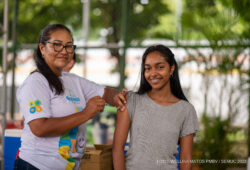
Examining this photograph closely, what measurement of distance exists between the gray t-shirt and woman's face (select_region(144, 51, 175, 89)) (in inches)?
4.5

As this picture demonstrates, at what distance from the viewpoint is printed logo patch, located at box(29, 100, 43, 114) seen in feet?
6.13

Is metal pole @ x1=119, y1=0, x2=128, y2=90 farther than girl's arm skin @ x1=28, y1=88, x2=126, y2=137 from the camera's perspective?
Yes

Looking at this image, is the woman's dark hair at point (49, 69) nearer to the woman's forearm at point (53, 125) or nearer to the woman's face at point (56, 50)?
the woman's face at point (56, 50)

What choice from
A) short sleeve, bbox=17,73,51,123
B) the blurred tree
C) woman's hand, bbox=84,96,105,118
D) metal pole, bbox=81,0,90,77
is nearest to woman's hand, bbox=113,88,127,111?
woman's hand, bbox=84,96,105,118

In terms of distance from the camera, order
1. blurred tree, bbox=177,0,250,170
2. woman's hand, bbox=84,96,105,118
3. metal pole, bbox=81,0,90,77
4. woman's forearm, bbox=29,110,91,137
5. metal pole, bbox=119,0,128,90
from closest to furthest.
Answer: woman's forearm, bbox=29,110,91,137, woman's hand, bbox=84,96,105,118, blurred tree, bbox=177,0,250,170, metal pole, bbox=119,0,128,90, metal pole, bbox=81,0,90,77

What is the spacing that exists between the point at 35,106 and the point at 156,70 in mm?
838

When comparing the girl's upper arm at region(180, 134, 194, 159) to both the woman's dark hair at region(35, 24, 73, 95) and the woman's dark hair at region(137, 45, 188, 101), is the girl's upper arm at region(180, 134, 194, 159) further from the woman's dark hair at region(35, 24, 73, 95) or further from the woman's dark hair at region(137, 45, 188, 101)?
the woman's dark hair at region(35, 24, 73, 95)

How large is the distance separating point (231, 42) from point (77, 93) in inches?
131

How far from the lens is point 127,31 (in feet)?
17.7

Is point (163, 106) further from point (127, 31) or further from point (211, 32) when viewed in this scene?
point (127, 31)

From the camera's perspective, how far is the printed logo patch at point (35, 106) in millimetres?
1867

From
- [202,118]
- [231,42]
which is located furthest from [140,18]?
[202,118]

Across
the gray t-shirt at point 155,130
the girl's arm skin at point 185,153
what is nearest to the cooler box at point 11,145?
the gray t-shirt at point 155,130

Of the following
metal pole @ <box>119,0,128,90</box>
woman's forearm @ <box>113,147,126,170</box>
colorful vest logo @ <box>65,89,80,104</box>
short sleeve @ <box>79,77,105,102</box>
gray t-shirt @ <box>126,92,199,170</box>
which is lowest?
woman's forearm @ <box>113,147,126,170</box>
